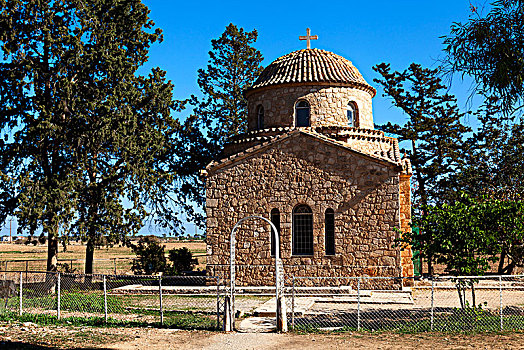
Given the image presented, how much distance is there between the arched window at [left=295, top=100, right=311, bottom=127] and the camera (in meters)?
27.0

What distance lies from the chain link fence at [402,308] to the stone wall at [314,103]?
317 inches

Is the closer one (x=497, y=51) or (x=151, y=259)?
(x=497, y=51)

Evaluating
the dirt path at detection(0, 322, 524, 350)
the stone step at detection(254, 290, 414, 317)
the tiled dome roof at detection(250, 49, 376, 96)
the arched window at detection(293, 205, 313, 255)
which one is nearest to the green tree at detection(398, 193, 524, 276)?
the dirt path at detection(0, 322, 524, 350)

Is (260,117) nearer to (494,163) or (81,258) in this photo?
(494,163)

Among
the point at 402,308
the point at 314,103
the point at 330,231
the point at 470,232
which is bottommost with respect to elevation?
the point at 402,308

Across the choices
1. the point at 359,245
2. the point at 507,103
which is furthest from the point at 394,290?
the point at 507,103

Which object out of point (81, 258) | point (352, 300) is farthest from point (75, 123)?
point (81, 258)

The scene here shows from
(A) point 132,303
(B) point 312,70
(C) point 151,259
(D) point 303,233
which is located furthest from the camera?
(C) point 151,259

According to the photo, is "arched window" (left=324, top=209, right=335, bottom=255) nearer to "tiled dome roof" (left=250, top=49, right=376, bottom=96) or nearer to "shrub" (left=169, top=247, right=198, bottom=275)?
"tiled dome roof" (left=250, top=49, right=376, bottom=96)

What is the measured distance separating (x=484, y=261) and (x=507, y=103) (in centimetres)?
497

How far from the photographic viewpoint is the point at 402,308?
18.6 meters

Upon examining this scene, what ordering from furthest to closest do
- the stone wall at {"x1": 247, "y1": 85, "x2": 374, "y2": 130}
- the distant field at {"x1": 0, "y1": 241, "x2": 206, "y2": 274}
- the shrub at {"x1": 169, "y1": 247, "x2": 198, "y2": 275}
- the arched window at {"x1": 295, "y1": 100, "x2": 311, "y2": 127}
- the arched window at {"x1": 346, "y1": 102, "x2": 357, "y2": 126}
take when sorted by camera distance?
the distant field at {"x1": 0, "y1": 241, "x2": 206, "y2": 274}
the shrub at {"x1": 169, "y1": 247, "x2": 198, "y2": 275}
the arched window at {"x1": 346, "y1": 102, "x2": 357, "y2": 126}
the arched window at {"x1": 295, "y1": 100, "x2": 311, "y2": 127}
the stone wall at {"x1": 247, "y1": 85, "x2": 374, "y2": 130}

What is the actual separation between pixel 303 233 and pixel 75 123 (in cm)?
1253

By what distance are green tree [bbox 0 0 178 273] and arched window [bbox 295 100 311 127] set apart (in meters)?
7.58
